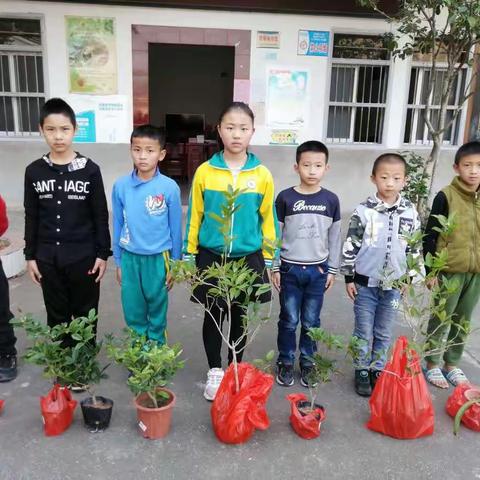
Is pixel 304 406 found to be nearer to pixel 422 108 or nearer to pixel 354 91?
pixel 354 91

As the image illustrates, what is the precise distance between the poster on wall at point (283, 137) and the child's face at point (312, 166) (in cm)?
468

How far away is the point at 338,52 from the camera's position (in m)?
7.25

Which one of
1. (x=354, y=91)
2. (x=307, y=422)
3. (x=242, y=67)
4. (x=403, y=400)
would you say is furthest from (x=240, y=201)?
(x=354, y=91)

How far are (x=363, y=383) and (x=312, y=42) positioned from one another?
5.58 metres

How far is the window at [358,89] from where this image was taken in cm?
727

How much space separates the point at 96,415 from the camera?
2359 mm

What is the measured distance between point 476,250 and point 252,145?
488cm

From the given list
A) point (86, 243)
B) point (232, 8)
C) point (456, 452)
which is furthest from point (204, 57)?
point (456, 452)

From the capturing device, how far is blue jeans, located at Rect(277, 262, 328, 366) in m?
2.76

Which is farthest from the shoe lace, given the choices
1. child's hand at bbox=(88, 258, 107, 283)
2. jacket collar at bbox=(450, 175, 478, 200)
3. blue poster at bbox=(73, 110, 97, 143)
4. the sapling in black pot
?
blue poster at bbox=(73, 110, 97, 143)

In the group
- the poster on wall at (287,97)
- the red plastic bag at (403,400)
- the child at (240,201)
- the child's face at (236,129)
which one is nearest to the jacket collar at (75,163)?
the child at (240,201)

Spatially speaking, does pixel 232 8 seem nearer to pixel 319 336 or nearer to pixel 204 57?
pixel 319 336

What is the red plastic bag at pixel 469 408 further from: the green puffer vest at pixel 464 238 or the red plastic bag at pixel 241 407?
the red plastic bag at pixel 241 407

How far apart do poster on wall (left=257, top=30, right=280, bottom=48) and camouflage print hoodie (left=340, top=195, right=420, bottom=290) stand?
4.90 metres
